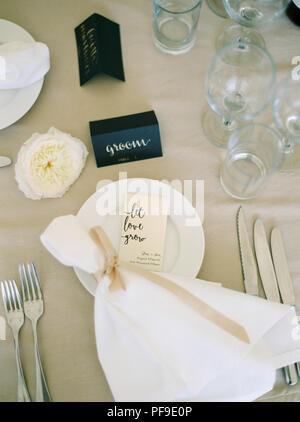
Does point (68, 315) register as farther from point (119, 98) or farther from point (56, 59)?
point (56, 59)

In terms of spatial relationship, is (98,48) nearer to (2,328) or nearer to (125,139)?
(125,139)

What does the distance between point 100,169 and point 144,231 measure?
0.61 ft

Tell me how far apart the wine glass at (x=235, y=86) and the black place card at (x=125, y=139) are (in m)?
0.13

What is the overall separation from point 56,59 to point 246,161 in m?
0.52

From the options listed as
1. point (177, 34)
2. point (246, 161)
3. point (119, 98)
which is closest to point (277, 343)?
point (246, 161)

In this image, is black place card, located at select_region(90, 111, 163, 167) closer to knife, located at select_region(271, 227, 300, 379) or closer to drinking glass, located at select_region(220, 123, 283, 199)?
drinking glass, located at select_region(220, 123, 283, 199)

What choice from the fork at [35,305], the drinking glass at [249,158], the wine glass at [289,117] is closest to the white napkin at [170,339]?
the fork at [35,305]

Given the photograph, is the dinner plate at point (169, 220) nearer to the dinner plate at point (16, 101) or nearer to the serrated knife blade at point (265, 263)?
the serrated knife blade at point (265, 263)

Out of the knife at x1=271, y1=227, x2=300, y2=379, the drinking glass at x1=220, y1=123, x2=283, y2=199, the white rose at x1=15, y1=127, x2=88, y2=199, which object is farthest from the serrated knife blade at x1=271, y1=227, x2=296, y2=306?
the white rose at x1=15, y1=127, x2=88, y2=199

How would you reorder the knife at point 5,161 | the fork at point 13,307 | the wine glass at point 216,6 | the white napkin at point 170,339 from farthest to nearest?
the wine glass at point 216,6 → the knife at point 5,161 → the fork at point 13,307 → the white napkin at point 170,339

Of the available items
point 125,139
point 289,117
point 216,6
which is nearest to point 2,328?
point 125,139

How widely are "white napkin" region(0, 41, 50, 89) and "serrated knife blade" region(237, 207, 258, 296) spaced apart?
54cm

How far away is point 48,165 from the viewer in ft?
2.22

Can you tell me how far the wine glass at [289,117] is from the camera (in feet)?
2.35
